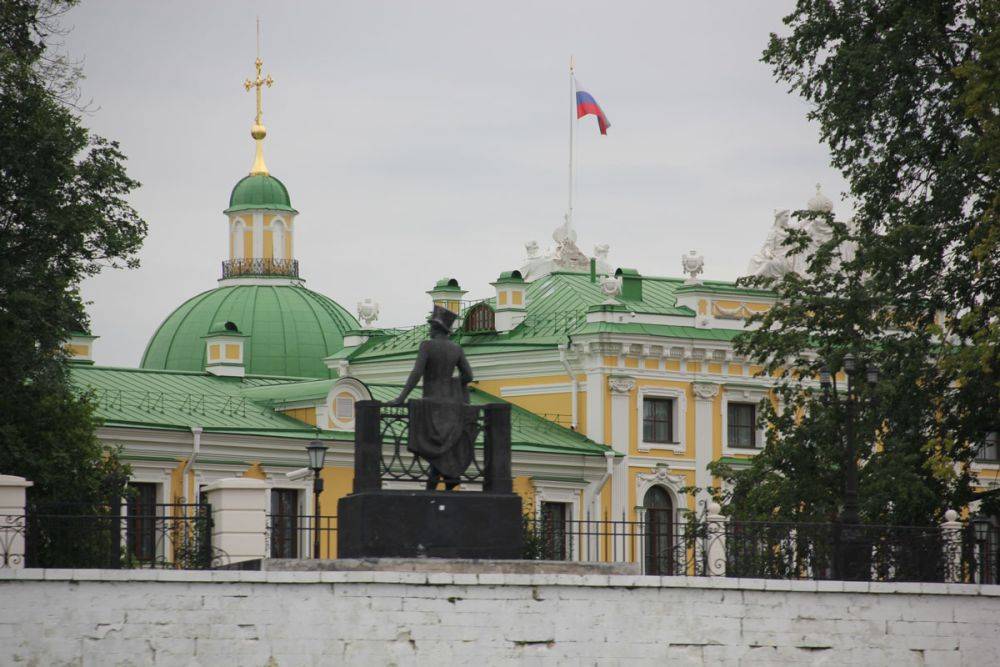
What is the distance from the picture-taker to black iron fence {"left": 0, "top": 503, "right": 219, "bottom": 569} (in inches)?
977

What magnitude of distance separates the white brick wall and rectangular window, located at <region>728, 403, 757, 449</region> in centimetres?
2896

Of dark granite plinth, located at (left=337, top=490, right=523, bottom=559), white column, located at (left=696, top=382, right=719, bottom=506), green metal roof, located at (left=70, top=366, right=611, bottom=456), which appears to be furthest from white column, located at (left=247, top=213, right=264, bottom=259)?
dark granite plinth, located at (left=337, top=490, right=523, bottom=559)

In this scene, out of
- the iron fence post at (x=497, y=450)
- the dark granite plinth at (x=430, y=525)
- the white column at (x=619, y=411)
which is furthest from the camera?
the white column at (x=619, y=411)

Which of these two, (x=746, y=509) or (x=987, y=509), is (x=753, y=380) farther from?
(x=987, y=509)

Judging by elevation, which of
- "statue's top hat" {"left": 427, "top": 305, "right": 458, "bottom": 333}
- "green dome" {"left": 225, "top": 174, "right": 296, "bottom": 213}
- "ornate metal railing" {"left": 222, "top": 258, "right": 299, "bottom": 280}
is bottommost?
"statue's top hat" {"left": 427, "top": 305, "right": 458, "bottom": 333}

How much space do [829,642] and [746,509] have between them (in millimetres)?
12971

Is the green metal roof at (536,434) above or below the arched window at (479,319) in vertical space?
below

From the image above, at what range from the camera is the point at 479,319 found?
56312mm

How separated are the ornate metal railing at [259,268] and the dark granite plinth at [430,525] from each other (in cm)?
4235

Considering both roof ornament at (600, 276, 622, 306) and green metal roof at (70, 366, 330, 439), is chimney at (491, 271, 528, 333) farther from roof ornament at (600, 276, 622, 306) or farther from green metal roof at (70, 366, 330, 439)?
green metal roof at (70, 366, 330, 439)

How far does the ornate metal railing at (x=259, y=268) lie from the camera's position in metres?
66.9

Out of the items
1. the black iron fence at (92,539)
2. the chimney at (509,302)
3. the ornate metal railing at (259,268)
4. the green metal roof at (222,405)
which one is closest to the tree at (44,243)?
the black iron fence at (92,539)

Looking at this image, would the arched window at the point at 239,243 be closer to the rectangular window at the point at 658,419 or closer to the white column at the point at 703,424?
the rectangular window at the point at 658,419

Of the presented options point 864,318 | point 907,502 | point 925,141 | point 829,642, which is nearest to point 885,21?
point 925,141
